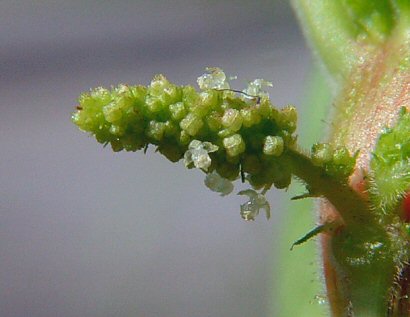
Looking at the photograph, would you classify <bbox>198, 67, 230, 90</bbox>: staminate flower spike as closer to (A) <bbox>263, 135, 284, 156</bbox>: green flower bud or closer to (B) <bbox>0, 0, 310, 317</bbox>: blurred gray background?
(A) <bbox>263, 135, 284, 156</bbox>: green flower bud

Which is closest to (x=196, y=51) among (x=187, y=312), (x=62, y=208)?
(x=62, y=208)

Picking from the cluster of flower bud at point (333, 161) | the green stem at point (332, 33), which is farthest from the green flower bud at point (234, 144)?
the green stem at point (332, 33)

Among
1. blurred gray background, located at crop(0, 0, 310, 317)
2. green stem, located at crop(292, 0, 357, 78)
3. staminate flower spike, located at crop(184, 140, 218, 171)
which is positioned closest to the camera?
staminate flower spike, located at crop(184, 140, 218, 171)

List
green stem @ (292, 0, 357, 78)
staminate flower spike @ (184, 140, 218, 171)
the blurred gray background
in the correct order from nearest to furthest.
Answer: staminate flower spike @ (184, 140, 218, 171) < green stem @ (292, 0, 357, 78) < the blurred gray background

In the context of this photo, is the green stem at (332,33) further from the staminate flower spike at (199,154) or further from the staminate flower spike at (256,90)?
the staminate flower spike at (199,154)

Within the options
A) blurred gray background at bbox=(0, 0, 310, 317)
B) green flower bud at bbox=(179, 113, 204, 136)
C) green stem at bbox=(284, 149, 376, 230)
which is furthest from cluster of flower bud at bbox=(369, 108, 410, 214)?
blurred gray background at bbox=(0, 0, 310, 317)
